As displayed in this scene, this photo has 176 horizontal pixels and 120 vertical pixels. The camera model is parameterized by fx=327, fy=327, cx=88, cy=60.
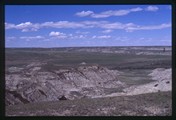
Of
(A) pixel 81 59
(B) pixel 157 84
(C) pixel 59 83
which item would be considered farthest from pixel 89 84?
(B) pixel 157 84

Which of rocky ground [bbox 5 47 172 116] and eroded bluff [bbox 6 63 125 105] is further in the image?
eroded bluff [bbox 6 63 125 105]

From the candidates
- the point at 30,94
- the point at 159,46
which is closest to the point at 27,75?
the point at 30,94

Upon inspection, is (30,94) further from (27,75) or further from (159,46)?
(159,46)

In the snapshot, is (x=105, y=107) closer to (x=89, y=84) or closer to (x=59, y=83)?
(x=89, y=84)

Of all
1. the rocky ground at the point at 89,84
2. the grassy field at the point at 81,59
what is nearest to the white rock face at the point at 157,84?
the rocky ground at the point at 89,84

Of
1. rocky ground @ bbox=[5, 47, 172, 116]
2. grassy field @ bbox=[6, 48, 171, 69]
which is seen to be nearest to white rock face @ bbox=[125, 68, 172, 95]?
rocky ground @ bbox=[5, 47, 172, 116]

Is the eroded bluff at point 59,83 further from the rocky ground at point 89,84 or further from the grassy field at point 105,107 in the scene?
the grassy field at point 105,107

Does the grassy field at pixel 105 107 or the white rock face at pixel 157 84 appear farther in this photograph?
the white rock face at pixel 157 84

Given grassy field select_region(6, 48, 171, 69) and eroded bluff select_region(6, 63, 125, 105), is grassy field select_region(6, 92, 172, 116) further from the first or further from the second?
grassy field select_region(6, 48, 171, 69)
